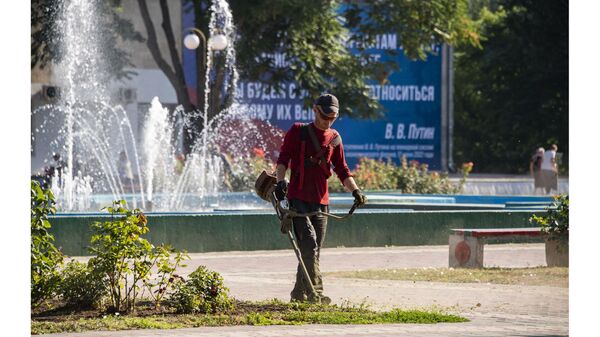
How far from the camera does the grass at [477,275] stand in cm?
1408

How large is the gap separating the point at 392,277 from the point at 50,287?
14.6 ft

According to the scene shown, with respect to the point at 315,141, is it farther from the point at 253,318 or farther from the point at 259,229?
the point at 259,229

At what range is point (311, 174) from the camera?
11.2 meters

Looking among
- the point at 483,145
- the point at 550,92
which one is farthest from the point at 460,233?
the point at 483,145

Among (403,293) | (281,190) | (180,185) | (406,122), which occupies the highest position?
(406,122)

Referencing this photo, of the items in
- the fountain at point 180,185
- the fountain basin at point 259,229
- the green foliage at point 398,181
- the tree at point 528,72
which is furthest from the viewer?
the tree at point 528,72

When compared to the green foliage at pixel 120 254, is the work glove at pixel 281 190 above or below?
above

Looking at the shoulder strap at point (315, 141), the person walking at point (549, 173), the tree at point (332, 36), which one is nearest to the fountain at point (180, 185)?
the tree at point (332, 36)

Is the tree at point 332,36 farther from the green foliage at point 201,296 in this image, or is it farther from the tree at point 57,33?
the green foliage at point 201,296

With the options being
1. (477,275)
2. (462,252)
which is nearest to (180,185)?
(462,252)

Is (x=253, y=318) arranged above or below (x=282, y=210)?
below

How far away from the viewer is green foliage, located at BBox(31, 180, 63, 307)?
35.0 ft

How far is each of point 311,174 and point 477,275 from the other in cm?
384

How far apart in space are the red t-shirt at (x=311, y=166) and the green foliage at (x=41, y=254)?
67.8 inches
